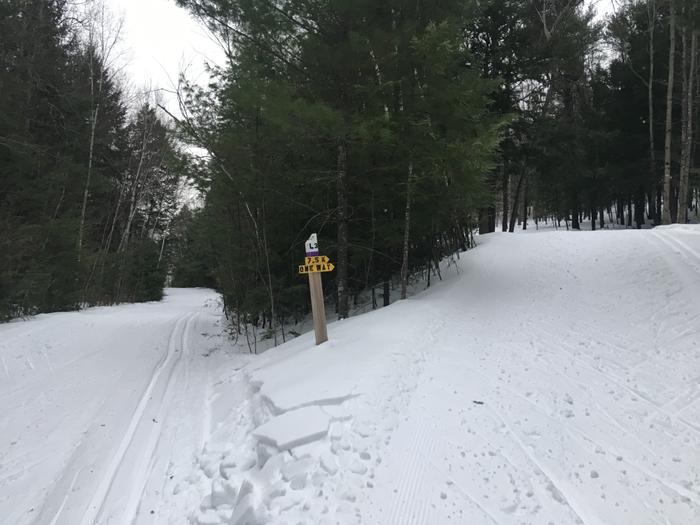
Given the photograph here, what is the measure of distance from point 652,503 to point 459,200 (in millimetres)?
6339

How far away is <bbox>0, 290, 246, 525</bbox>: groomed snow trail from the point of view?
3.64 meters

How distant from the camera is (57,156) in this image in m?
14.2

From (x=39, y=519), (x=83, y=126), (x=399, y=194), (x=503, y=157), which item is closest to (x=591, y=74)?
(x=503, y=157)

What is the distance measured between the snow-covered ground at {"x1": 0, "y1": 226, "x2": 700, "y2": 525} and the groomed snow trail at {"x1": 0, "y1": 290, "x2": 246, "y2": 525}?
0.09 ft

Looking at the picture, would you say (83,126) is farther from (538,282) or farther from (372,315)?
(538,282)

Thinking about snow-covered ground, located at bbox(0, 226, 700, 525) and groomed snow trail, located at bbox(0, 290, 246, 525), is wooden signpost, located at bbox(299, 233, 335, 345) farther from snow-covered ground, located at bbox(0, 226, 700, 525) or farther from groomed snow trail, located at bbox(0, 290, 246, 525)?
groomed snow trail, located at bbox(0, 290, 246, 525)

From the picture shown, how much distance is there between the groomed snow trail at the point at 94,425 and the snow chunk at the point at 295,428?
32.3 inches

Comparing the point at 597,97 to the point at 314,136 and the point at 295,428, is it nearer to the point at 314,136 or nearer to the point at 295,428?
the point at 314,136

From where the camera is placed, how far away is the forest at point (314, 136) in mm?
7531

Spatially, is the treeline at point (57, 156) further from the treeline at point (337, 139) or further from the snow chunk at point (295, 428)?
the snow chunk at point (295, 428)

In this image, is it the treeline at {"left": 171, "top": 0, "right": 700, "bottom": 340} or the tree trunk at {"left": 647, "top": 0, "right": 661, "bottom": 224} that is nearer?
the treeline at {"left": 171, "top": 0, "right": 700, "bottom": 340}

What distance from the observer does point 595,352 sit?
5863 millimetres

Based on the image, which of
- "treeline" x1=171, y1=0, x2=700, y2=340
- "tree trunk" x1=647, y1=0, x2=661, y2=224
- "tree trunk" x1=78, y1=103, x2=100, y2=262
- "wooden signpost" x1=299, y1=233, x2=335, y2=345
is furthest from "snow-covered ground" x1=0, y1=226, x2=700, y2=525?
"tree trunk" x1=647, y1=0, x2=661, y2=224

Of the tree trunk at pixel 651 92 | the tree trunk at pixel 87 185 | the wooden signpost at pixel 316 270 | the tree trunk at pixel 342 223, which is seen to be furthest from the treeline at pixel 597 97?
the tree trunk at pixel 87 185
